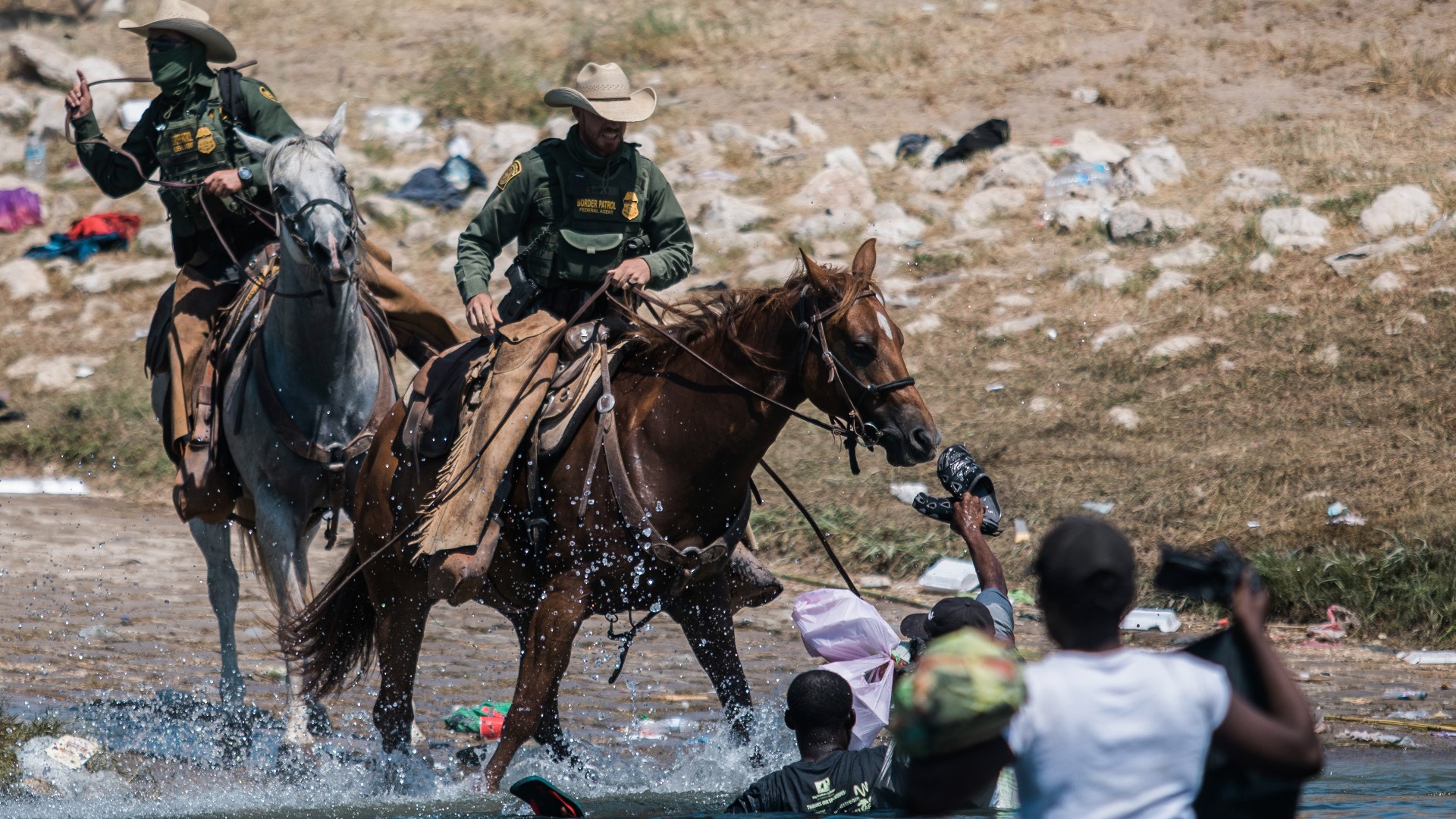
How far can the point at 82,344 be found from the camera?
44.4 feet

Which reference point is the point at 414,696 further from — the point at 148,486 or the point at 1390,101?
the point at 1390,101

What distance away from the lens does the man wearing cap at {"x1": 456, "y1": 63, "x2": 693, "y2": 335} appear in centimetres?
609

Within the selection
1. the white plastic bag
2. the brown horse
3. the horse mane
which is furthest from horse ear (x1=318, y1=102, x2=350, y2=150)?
the white plastic bag

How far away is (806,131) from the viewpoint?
15.3m

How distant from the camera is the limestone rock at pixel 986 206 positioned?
13.1 m

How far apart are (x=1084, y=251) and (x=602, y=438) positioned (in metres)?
7.54

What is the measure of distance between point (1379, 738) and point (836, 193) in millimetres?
8112

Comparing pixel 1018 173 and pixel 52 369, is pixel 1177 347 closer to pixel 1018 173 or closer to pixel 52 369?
pixel 1018 173

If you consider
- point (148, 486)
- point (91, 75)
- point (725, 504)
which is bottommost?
point (148, 486)

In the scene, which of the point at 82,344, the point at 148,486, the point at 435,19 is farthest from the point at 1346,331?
the point at 435,19

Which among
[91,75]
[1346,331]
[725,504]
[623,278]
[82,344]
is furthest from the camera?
[91,75]

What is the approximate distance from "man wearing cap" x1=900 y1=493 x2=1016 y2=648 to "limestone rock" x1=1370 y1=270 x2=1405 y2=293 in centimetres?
728

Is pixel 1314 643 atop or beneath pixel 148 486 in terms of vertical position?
atop

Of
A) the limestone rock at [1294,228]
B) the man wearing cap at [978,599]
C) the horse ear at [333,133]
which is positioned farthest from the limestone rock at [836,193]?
the man wearing cap at [978,599]
